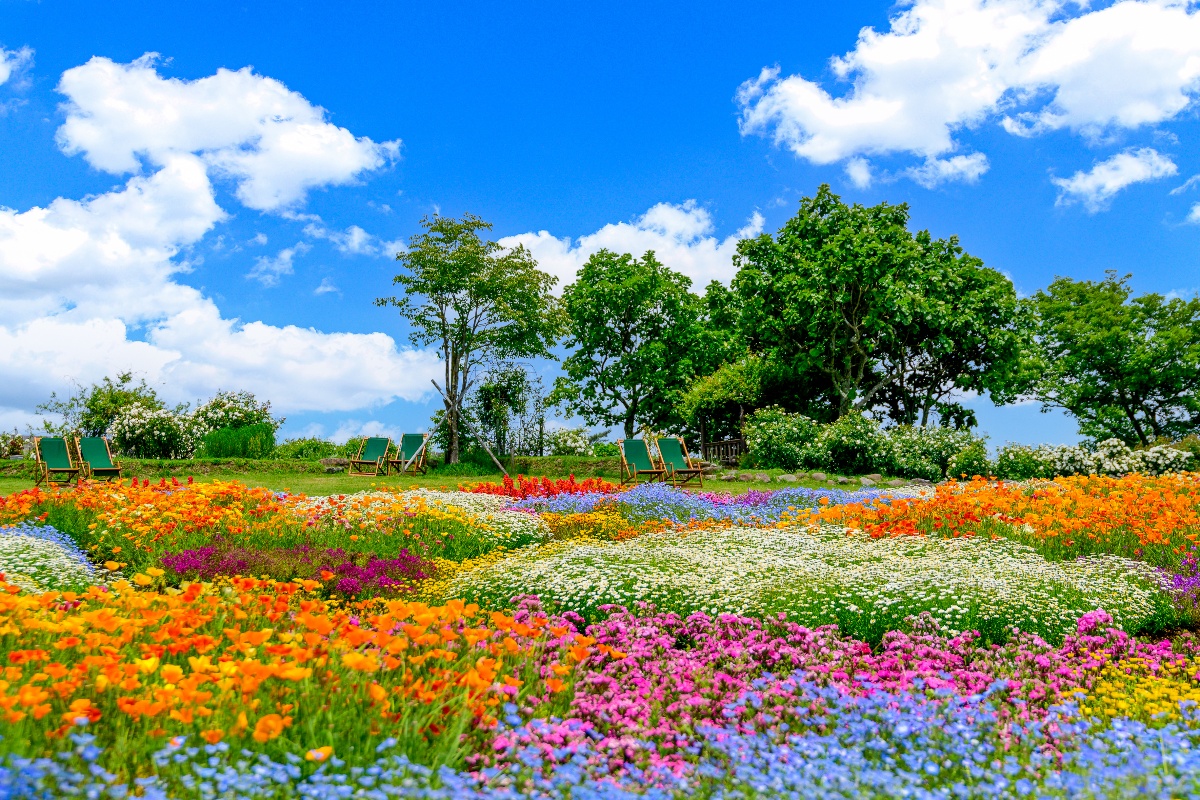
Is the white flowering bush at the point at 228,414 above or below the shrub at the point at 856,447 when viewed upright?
above

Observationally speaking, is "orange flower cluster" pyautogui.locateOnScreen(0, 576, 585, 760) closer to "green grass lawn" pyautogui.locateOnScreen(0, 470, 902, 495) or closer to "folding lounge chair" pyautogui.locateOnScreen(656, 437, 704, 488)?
"green grass lawn" pyautogui.locateOnScreen(0, 470, 902, 495)

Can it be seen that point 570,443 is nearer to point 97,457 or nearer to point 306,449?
point 306,449

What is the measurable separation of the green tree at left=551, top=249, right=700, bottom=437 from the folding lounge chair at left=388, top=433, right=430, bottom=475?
8.68 metres

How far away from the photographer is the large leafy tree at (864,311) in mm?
21984

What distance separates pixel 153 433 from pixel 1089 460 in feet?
83.6

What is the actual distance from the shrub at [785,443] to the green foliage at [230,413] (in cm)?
1422

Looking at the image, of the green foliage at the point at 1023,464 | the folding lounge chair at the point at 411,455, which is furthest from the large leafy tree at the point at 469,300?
the green foliage at the point at 1023,464

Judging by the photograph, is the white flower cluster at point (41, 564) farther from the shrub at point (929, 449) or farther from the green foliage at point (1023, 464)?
the green foliage at point (1023, 464)

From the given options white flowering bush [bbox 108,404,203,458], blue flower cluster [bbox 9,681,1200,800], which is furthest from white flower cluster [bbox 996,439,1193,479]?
white flowering bush [bbox 108,404,203,458]

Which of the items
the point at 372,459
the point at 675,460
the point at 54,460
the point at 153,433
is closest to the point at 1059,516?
the point at 675,460

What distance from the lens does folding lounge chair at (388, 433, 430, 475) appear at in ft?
66.3

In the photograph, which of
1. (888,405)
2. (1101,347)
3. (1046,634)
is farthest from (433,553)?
(1101,347)

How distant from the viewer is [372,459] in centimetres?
1969

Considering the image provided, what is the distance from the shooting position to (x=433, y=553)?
23.2 feet
